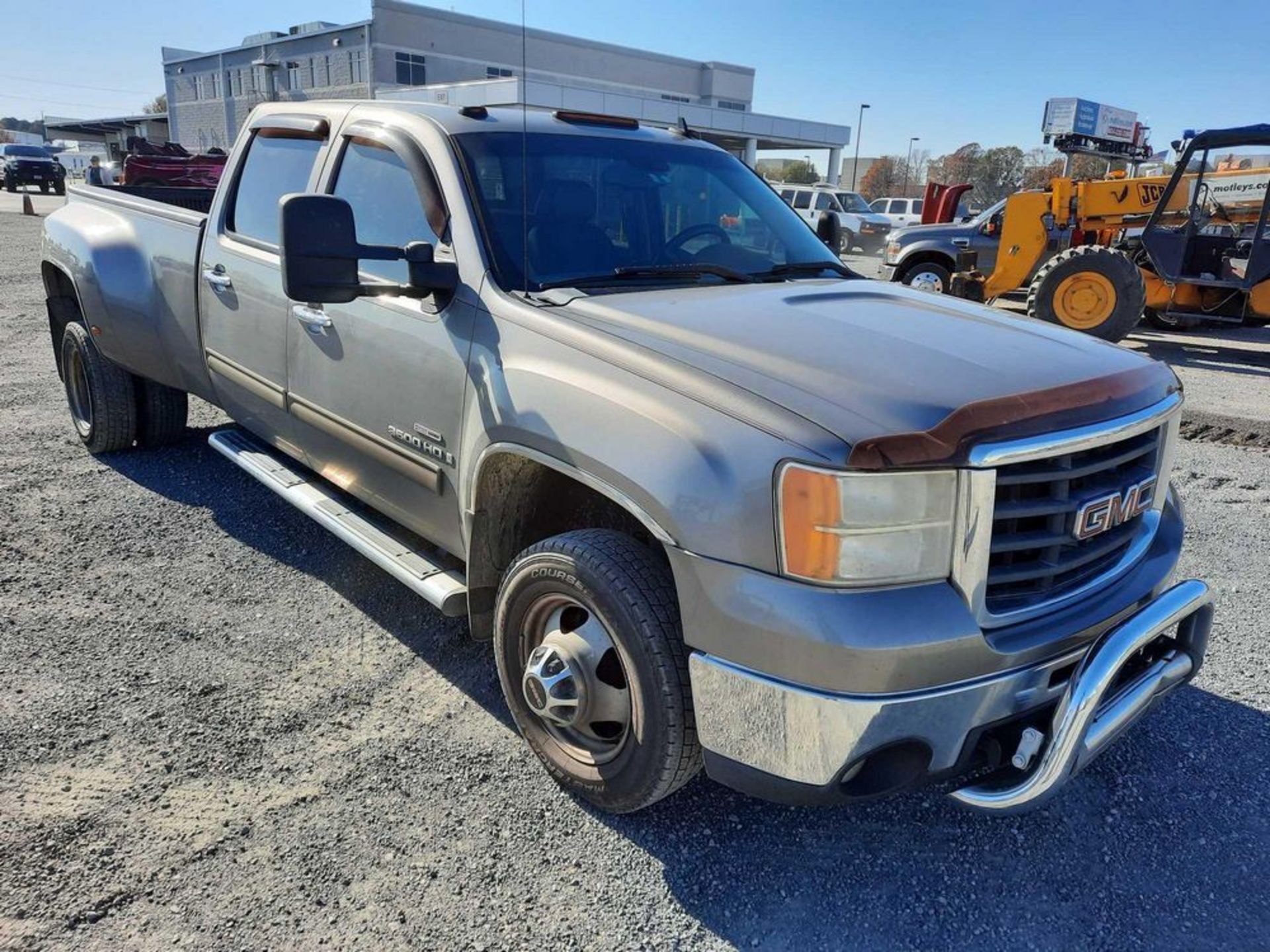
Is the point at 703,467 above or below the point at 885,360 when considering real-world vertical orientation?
below

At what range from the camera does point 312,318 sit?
11.2 ft

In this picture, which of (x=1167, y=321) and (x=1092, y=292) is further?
(x=1167, y=321)

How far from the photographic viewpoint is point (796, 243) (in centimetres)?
368

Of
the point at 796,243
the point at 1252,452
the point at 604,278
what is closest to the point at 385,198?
the point at 604,278

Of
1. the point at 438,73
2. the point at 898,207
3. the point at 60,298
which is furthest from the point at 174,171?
the point at 438,73

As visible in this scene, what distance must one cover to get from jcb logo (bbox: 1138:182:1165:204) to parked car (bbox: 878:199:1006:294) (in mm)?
1729

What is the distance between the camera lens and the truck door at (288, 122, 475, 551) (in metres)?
2.87

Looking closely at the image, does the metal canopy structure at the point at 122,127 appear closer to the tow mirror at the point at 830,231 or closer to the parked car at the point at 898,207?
the parked car at the point at 898,207

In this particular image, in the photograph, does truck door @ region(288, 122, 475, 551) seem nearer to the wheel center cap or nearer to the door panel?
the door panel

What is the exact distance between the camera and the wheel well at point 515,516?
271 cm

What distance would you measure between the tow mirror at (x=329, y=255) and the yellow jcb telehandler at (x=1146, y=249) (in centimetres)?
951

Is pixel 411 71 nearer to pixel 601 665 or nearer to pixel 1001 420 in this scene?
pixel 601 665

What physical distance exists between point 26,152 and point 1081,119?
1573 inches

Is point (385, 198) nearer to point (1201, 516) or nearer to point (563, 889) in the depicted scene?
point (563, 889)
